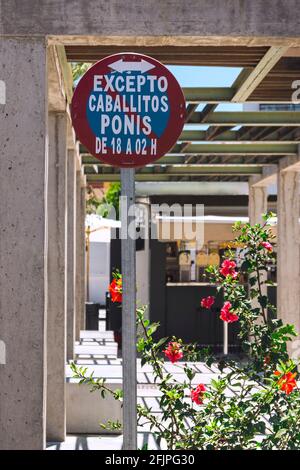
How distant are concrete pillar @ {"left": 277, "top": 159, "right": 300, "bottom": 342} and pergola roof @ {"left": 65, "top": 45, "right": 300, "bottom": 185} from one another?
0.49 metres

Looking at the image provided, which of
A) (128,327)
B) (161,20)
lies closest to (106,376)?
(161,20)

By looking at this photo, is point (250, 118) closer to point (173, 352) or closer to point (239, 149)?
point (239, 149)

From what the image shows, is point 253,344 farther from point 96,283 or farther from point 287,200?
point 96,283

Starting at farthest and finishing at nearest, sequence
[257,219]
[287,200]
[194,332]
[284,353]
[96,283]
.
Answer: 1. [96,283]
2. [194,332]
3. [257,219]
4. [287,200]
5. [284,353]

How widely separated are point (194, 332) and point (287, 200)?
15.3ft

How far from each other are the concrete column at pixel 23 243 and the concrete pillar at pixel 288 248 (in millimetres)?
7974

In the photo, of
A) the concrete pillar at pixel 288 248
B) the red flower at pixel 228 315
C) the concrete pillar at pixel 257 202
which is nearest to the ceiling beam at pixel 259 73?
the red flower at pixel 228 315

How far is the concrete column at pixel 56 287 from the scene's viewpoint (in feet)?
21.8

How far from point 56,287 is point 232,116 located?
3090mm

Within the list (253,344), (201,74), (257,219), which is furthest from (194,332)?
(253,344)

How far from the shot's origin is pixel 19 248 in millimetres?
4223

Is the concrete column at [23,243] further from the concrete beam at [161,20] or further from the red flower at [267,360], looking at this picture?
the red flower at [267,360]

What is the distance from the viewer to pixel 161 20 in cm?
434

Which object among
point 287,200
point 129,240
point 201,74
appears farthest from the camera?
point 287,200
